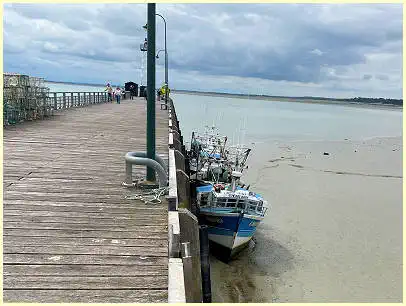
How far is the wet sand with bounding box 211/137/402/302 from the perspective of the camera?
11602 mm

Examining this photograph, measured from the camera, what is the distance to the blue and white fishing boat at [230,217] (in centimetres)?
1329

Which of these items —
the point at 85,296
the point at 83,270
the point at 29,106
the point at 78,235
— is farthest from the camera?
the point at 29,106

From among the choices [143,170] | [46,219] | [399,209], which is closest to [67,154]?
[143,170]

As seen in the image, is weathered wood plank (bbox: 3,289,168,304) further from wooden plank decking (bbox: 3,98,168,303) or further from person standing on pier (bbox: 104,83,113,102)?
person standing on pier (bbox: 104,83,113,102)

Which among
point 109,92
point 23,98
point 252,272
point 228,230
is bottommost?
point 252,272

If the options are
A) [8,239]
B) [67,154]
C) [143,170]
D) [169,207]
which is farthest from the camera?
[67,154]

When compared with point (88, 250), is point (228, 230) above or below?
below

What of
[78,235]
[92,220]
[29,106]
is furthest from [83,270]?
[29,106]

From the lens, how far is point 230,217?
13.3 meters

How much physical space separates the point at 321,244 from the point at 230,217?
4.29 meters

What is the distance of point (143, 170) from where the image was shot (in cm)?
855

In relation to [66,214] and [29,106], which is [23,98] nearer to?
[29,106]

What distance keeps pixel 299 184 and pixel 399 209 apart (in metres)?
6.50

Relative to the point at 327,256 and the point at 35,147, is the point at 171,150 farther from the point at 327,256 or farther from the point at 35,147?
the point at 327,256
